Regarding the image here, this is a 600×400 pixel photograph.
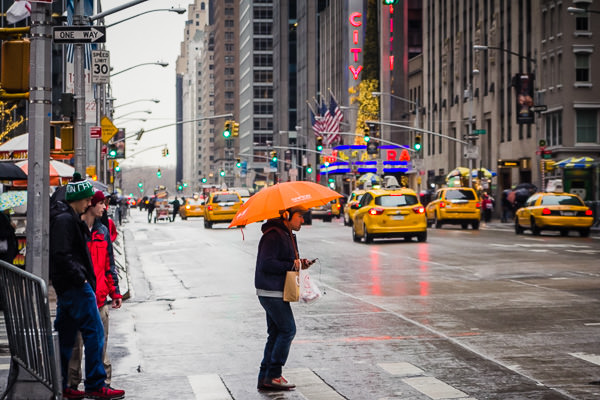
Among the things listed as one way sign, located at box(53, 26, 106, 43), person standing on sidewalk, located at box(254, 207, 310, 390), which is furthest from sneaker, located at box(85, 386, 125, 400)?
one way sign, located at box(53, 26, 106, 43)

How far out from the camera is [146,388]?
30.2 ft

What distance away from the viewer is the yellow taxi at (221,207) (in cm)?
4991

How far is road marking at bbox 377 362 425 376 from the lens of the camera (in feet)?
31.8

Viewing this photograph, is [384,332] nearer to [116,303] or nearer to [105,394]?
[116,303]

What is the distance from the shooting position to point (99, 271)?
9141 millimetres

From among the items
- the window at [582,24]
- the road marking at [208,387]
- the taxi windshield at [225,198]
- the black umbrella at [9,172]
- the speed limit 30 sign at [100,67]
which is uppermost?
the window at [582,24]

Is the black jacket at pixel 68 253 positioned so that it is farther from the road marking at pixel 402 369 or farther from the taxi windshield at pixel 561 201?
the taxi windshield at pixel 561 201

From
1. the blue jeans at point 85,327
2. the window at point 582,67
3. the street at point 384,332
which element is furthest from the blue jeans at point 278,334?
the window at point 582,67

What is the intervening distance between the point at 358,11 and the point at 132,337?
100259 mm

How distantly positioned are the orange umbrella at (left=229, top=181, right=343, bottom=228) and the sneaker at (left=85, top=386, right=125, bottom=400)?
71.2 inches

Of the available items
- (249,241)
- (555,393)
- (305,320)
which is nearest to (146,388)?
(555,393)

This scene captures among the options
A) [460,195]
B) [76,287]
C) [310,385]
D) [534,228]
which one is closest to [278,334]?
[310,385]

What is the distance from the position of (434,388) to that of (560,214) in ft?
91.8

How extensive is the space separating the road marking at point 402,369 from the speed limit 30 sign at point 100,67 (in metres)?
19.5
